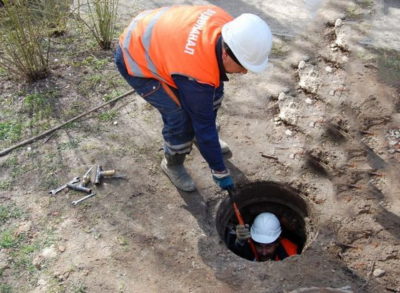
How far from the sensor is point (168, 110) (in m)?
3.37

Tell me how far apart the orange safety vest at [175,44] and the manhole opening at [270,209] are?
130 centimetres

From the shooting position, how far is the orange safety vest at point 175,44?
9.34 feet

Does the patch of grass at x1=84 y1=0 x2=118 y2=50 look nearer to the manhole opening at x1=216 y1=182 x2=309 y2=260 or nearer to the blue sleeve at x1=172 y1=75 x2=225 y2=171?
the blue sleeve at x1=172 y1=75 x2=225 y2=171

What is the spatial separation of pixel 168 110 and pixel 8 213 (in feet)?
5.46

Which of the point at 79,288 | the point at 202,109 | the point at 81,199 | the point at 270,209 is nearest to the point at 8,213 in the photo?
the point at 81,199

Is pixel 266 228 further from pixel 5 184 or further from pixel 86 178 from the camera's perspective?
pixel 5 184

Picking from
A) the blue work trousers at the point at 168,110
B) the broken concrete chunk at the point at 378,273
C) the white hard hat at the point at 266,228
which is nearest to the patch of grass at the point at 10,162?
the blue work trousers at the point at 168,110

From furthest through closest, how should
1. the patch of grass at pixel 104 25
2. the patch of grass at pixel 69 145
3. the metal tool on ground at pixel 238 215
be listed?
the patch of grass at pixel 104 25, the patch of grass at pixel 69 145, the metal tool on ground at pixel 238 215

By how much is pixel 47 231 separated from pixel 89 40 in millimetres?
3080

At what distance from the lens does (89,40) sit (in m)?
5.73

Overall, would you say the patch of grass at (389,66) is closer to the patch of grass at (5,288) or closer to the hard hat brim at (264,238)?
the hard hat brim at (264,238)

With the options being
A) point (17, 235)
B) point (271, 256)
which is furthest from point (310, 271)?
point (17, 235)

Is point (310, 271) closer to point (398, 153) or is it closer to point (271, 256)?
point (271, 256)

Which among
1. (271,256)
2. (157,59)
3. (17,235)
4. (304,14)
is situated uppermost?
(157,59)
